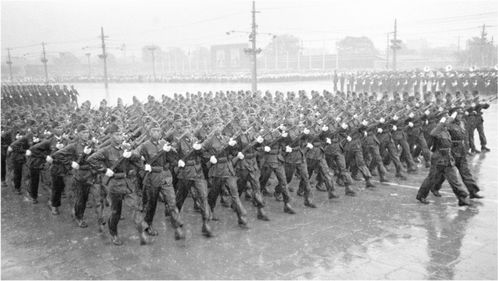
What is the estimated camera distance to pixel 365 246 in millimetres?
7336

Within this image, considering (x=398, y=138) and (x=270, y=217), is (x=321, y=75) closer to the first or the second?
(x=398, y=138)

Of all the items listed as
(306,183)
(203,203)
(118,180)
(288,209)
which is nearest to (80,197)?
(118,180)

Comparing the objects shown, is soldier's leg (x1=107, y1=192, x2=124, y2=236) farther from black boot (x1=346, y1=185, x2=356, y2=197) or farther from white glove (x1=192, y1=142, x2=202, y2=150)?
black boot (x1=346, y1=185, x2=356, y2=197)

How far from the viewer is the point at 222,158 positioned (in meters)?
8.38

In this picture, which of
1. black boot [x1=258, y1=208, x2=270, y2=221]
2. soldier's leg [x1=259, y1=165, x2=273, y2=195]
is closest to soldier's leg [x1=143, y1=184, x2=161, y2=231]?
black boot [x1=258, y1=208, x2=270, y2=221]

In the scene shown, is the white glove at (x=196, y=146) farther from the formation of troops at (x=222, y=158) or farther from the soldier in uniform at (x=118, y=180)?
the soldier in uniform at (x=118, y=180)

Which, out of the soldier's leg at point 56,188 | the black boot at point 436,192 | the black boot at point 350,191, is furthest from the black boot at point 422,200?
the soldier's leg at point 56,188

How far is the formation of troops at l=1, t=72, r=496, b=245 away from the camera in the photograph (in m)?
7.88

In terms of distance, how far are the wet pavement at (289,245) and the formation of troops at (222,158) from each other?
278 millimetres

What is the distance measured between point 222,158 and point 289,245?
1.96 meters

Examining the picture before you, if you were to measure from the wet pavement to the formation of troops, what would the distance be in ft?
0.91

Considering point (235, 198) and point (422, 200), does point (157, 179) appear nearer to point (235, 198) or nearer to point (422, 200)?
point (235, 198)

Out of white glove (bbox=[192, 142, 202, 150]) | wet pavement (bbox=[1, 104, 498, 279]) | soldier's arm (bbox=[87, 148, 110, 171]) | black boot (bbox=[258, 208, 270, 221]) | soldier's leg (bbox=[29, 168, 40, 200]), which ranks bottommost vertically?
wet pavement (bbox=[1, 104, 498, 279])

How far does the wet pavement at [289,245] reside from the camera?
21.4 ft
